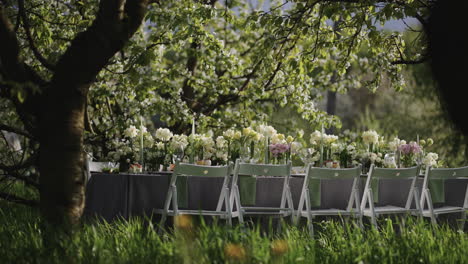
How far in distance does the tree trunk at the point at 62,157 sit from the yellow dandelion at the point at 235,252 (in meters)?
1.10

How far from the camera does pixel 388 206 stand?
630 cm

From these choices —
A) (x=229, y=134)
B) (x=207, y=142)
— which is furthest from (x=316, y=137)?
(x=207, y=142)

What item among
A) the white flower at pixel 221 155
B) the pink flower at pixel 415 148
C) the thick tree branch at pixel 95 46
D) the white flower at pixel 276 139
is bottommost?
the white flower at pixel 221 155

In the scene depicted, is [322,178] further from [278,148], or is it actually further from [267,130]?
[267,130]

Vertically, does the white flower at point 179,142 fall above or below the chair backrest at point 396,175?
above

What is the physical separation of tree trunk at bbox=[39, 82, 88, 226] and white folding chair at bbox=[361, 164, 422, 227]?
8.84ft

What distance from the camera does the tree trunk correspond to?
13.0ft

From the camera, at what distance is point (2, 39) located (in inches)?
160

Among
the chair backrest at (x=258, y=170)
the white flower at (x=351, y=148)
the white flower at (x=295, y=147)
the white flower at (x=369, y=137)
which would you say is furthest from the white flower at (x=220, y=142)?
the white flower at (x=369, y=137)

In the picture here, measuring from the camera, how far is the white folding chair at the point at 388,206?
5862 millimetres

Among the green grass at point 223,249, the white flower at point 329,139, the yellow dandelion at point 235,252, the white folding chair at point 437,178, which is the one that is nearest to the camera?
the yellow dandelion at point 235,252

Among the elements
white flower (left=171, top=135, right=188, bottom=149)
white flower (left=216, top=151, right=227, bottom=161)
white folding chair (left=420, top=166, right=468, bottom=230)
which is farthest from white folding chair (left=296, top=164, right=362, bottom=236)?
white flower (left=171, top=135, right=188, bottom=149)

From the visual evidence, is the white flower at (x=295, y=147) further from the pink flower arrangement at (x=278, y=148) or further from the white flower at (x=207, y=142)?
the white flower at (x=207, y=142)

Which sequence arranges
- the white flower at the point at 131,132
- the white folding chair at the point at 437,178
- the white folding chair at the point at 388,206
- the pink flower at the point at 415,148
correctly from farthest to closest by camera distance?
the pink flower at the point at 415,148 → the white flower at the point at 131,132 → the white folding chair at the point at 437,178 → the white folding chair at the point at 388,206
